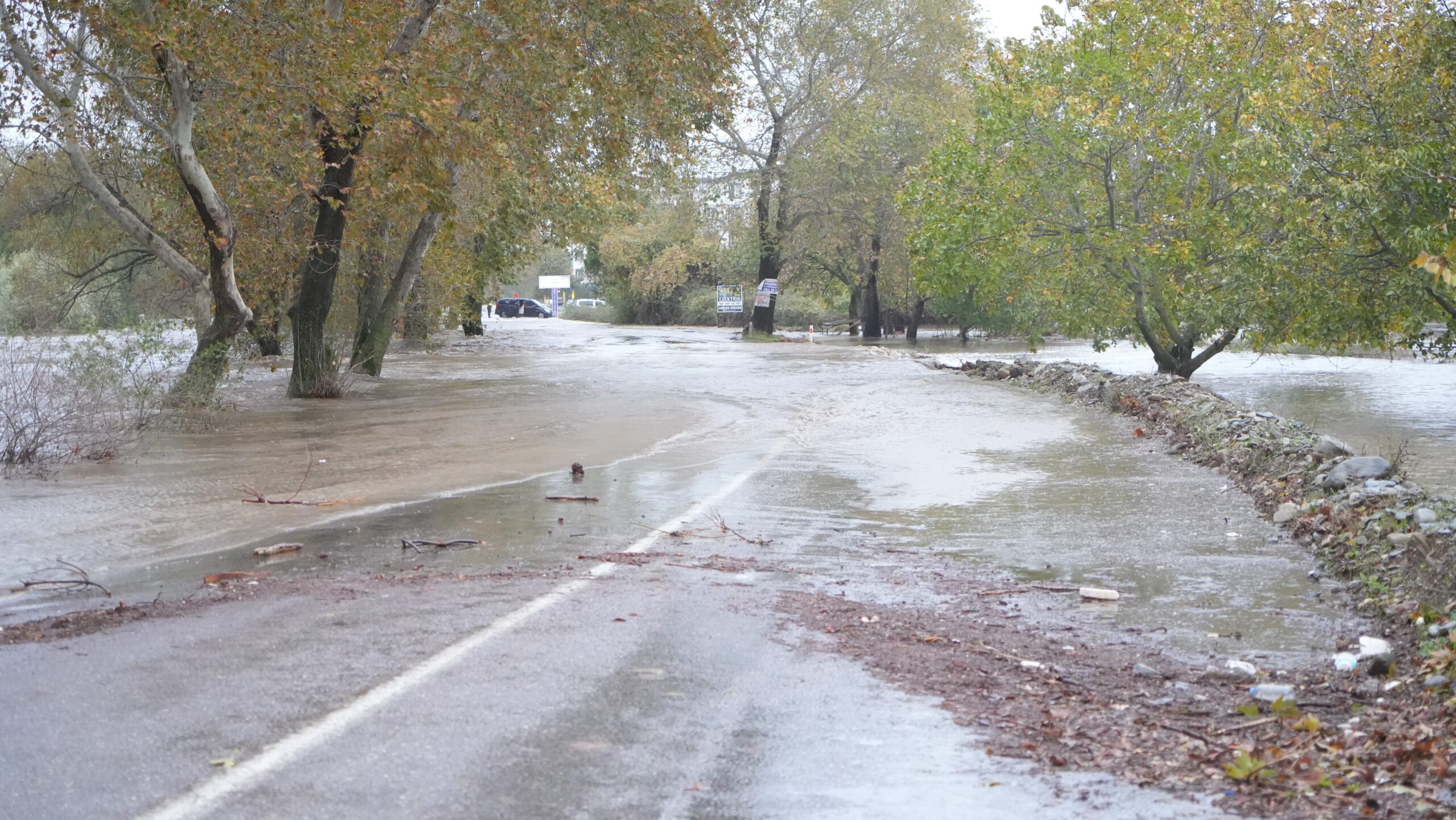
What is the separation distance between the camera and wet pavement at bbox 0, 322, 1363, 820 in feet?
15.4

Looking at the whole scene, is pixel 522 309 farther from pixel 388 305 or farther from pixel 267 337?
pixel 388 305

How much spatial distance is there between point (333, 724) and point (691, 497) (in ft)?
24.2

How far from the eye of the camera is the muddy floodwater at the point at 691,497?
889cm

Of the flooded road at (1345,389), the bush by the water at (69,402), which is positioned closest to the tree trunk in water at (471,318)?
the flooded road at (1345,389)

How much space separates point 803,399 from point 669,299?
5209 cm

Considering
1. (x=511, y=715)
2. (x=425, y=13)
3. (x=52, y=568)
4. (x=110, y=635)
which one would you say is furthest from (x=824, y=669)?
(x=425, y=13)

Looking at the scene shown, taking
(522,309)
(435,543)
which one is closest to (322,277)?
(435,543)

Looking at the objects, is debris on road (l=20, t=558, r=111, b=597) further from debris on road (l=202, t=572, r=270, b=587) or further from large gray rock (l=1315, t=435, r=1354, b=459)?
large gray rock (l=1315, t=435, r=1354, b=459)

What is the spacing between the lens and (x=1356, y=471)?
11.4 metres

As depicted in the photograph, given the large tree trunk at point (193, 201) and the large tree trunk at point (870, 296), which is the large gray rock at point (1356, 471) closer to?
the large tree trunk at point (193, 201)

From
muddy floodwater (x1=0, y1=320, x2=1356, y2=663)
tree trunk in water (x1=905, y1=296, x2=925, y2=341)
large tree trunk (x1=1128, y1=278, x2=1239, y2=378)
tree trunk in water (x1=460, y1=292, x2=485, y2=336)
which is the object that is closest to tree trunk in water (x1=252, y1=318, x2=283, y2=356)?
muddy floodwater (x1=0, y1=320, x2=1356, y2=663)

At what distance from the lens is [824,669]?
6.30 metres

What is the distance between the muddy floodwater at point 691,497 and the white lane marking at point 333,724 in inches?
64.0

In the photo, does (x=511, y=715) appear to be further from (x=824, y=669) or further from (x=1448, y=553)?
(x=1448, y=553)
